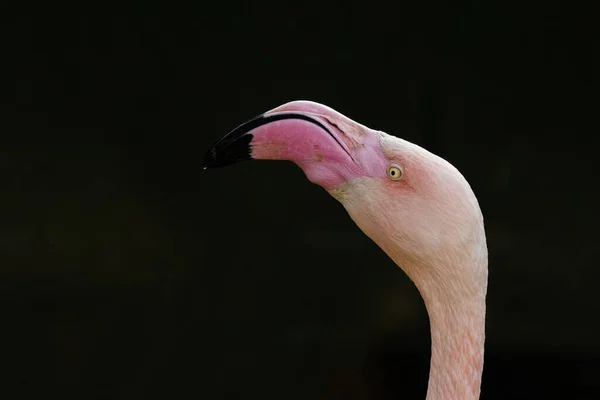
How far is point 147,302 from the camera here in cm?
324

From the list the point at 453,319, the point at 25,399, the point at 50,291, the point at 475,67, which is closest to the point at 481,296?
the point at 453,319

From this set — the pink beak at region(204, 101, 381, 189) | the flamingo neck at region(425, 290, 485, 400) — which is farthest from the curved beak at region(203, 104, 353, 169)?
the flamingo neck at region(425, 290, 485, 400)

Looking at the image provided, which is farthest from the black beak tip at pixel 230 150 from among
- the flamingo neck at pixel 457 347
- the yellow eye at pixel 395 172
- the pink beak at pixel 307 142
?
the flamingo neck at pixel 457 347

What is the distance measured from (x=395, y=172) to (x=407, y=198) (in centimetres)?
6

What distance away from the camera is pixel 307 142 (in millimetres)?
1550

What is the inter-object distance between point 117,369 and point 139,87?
3.94 feet

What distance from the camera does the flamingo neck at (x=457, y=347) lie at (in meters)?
1.59

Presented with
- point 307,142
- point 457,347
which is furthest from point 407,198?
point 457,347

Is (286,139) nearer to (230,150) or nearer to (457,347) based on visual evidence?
(230,150)

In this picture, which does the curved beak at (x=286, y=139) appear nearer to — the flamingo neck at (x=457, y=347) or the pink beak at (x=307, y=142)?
the pink beak at (x=307, y=142)

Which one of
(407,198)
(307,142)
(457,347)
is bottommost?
(457,347)

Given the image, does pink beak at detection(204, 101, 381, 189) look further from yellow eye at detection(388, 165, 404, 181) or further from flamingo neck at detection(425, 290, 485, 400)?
flamingo neck at detection(425, 290, 485, 400)

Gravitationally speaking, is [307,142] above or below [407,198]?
above

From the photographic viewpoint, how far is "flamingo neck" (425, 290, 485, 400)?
1.59 metres
